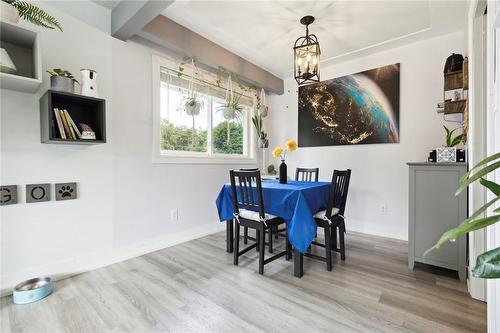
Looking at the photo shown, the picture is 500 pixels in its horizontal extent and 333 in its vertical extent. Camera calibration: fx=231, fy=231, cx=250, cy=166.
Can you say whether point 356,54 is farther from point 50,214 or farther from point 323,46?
point 50,214

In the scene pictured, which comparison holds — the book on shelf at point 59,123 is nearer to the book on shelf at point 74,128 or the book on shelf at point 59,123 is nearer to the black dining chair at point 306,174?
the book on shelf at point 74,128

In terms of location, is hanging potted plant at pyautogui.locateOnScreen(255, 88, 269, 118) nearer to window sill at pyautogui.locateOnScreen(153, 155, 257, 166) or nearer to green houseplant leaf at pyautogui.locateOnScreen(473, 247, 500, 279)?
window sill at pyautogui.locateOnScreen(153, 155, 257, 166)

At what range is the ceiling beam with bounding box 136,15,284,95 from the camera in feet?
8.17

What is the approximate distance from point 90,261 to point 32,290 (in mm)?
525

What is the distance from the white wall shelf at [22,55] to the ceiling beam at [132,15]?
0.74 meters

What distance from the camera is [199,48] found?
291 centimetres

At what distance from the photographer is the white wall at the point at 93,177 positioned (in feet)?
6.17

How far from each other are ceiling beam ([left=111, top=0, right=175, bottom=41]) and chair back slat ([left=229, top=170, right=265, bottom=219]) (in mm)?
1561

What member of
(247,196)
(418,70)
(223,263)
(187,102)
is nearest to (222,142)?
(187,102)

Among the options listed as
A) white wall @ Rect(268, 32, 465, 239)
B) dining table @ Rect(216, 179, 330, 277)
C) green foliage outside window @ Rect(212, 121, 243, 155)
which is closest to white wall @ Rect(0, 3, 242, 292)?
green foliage outside window @ Rect(212, 121, 243, 155)

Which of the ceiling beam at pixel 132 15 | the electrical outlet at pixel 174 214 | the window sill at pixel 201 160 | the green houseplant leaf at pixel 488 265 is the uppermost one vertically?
the ceiling beam at pixel 132 15

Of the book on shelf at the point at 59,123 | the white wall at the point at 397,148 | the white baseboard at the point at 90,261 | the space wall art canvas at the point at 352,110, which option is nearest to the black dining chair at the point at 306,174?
the white wall at the point at 397,148

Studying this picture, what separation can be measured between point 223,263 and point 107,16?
9.18 ft

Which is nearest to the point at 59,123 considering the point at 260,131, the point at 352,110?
the point at 260,131
